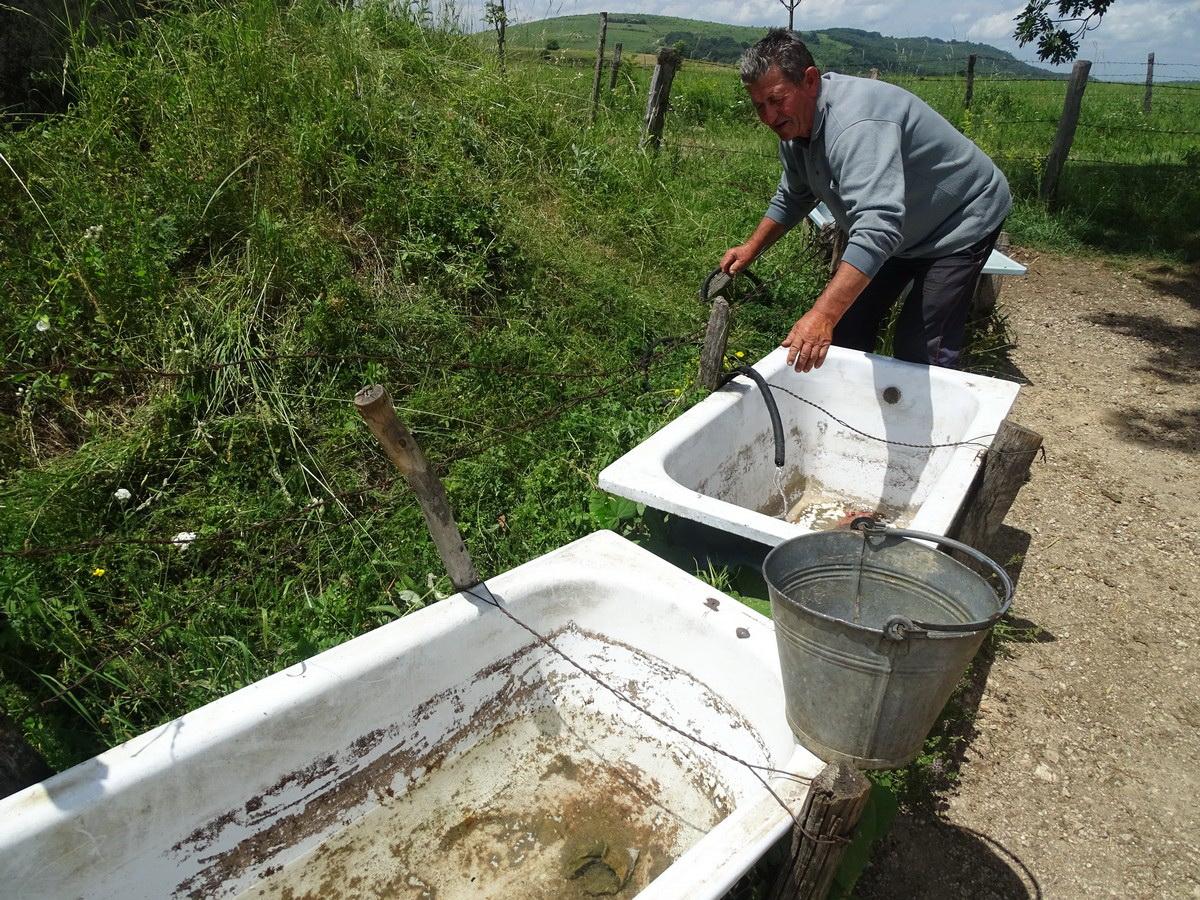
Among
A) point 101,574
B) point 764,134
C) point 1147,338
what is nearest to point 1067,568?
point 1147,338

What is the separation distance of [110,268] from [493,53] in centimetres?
377

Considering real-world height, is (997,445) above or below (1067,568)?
above

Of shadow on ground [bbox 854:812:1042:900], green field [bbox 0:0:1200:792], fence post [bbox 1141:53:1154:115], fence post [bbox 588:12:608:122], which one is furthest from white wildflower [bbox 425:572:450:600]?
fence post [bbox 1141:53:1154:115]

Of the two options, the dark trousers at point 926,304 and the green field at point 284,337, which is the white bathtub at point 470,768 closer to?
the green field at point 284,337

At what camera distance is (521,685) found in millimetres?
2350

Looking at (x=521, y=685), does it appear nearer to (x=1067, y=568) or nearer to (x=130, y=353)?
(x=130, y=353)

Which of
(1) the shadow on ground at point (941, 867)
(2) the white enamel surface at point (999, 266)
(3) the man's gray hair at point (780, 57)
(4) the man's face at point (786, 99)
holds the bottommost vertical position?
(1) the shadow on ground at point (941, 867)

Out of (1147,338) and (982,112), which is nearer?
(1147,338)

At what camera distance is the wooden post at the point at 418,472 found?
5.97 ft

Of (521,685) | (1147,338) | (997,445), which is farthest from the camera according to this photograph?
(1147,338)

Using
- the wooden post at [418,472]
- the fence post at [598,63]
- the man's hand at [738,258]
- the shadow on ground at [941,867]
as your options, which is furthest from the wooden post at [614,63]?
the shadow on ground at [941,867]

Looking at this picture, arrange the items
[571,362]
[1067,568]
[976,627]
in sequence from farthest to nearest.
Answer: [571,362] < [1067,568] < [976,627]

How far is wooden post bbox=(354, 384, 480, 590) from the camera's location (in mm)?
1820

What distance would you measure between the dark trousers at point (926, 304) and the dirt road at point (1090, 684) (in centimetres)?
97
